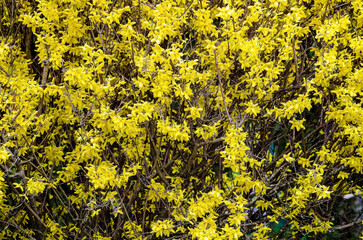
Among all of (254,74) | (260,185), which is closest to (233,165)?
(260,185)

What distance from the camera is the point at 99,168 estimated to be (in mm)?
3398

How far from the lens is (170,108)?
13.4 ft

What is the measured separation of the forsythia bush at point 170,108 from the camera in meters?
3.41

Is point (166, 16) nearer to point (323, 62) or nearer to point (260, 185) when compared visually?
point (323, 62)

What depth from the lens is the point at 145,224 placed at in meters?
4.27

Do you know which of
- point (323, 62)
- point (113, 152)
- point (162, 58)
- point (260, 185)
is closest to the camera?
point (162, 58)

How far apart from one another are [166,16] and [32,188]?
1.77m

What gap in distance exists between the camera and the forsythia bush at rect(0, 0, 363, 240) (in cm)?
341

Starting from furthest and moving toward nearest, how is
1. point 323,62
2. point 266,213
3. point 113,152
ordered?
point 266,213 → point 113,152 → point 323,62

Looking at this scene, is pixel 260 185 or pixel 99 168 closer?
pixel 99 168

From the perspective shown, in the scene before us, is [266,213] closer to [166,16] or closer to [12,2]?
[166,16]

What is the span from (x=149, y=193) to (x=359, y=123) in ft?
6.28

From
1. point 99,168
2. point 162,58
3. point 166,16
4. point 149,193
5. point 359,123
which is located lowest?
point 149,193

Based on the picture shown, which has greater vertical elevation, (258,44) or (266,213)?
(258,44)
